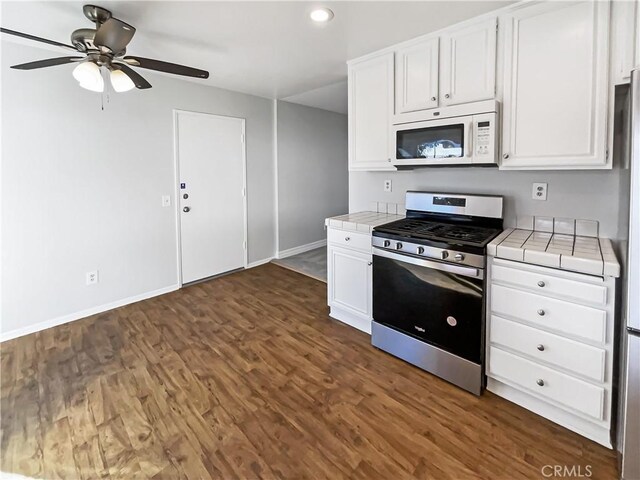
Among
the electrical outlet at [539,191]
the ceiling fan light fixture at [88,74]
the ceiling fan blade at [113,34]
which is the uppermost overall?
the ceiling fan blade at [113,34]

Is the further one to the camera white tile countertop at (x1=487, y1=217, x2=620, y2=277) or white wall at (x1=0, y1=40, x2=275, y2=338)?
white wall at (x1=0, y1=40, x2=275, y2=338)

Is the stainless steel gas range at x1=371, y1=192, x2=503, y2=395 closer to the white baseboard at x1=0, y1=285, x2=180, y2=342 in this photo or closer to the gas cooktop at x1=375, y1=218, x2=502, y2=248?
the gas cooktop at x1=375, y1=218, x2=502, y2=248

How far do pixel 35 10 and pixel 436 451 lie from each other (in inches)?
140

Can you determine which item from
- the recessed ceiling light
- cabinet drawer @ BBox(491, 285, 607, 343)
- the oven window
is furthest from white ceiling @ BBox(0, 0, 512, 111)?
cabinet drawer @ BBox(491, 285, 607, 343)

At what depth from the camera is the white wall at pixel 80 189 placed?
278cm

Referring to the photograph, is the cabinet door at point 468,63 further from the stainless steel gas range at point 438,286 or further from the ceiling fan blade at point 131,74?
the ceiling fan blade at point 131,74

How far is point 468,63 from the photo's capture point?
2.30 meters

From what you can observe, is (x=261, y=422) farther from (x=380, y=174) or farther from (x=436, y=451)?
(x=380, y=174)

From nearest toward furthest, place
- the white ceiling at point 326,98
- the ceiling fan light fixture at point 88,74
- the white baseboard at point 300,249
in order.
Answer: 1. the ceiling fan light fixture at point 88,74
2. the white ceiling at point 326,98
3. the white baseboard at point 300,249

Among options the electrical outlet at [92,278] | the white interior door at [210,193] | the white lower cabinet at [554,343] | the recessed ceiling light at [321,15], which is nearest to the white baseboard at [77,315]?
the electrical outlet at [92,278]

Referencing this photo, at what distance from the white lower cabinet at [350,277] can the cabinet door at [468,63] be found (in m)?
1.23

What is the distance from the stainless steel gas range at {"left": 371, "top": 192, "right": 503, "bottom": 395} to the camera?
2.03 m

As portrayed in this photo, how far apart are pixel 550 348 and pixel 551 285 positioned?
0.35 m

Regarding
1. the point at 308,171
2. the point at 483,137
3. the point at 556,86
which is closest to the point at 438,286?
the point at 483,137
